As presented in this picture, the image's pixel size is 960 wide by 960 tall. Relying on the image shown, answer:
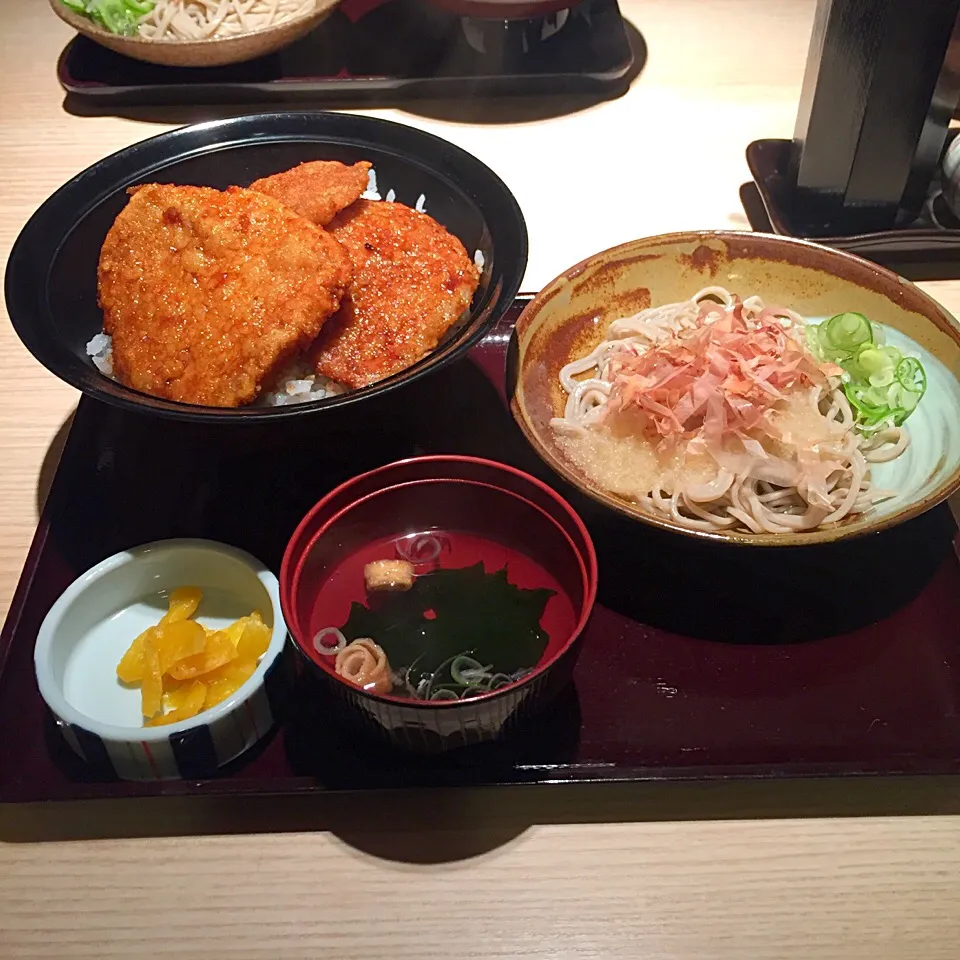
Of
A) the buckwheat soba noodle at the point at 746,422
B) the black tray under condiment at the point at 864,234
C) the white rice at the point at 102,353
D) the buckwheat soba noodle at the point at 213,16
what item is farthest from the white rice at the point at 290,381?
the buckwheat soba noodle at the point at 213,16

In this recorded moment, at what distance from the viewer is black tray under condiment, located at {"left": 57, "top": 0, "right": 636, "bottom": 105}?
8.28 ft

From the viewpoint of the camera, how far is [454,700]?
3.51 feet

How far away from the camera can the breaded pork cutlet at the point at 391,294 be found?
1537 millimetres

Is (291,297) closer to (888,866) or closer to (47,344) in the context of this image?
(47,344)

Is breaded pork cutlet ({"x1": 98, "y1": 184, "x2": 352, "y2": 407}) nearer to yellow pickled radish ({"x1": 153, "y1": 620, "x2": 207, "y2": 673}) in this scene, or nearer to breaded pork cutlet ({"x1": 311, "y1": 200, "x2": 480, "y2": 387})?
breaded pork cutlet ({"x1": 311, "y1": 200, "x2": 480, "y2": 387})

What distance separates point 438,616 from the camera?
125 cm

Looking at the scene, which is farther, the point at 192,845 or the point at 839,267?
the point at 839,267

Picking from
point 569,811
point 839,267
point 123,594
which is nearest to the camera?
point 569,811

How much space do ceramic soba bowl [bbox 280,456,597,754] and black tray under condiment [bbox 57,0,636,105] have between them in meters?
1.63

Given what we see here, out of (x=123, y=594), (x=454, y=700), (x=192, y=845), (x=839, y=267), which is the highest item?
(x=839, y=267)

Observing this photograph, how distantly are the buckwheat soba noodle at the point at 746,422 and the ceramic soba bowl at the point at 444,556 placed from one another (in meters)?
0.21

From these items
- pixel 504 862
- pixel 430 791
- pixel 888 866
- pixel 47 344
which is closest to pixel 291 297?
pixel 47 344

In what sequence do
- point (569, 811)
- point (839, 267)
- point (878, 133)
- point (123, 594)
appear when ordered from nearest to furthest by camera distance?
point (569, 811) < point (123, 594) < point (839, 267) < point (878, 133)

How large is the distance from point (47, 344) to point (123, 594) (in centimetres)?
39
